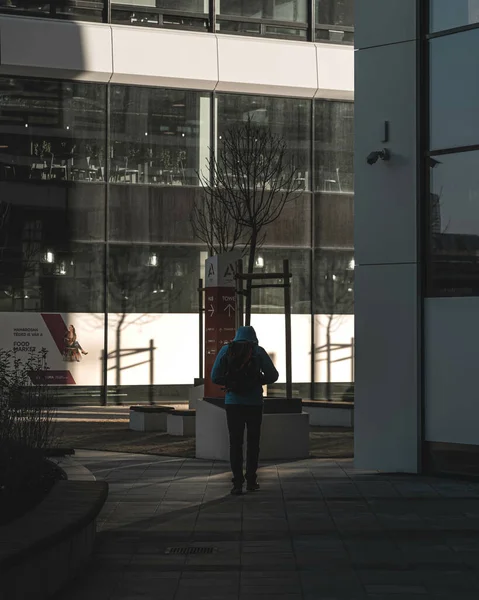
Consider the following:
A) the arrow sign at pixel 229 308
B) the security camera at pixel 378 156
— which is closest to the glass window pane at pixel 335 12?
the arrow sign at pixel 229 308

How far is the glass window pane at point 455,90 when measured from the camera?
14.8 meters

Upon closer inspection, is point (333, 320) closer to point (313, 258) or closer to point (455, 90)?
point (313, 258)

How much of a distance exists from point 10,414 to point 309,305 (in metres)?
20.9

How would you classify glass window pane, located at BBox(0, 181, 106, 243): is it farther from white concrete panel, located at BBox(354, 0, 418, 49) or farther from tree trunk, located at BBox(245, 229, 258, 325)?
white concrete panel, located at BBox(354, 0, 418, 49)

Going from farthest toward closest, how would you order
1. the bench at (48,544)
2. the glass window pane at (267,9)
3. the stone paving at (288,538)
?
the glass window pane at (267,9) → the stone paving at (288,538) → the bench at (48,544)

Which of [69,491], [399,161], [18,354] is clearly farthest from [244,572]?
[18,354]

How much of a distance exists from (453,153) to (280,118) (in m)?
17.0

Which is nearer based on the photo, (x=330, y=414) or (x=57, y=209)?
(x=330, y=414)

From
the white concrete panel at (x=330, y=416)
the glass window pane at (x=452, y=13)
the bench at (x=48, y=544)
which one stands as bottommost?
the white concrete panel at (x=330, y=416)

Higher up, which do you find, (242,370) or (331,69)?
(331,69)

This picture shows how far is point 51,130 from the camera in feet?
97.8

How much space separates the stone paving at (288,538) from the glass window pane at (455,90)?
13.2 feet

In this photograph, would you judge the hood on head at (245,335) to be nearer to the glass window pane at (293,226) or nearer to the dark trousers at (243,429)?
the dark trousers at (243,429)

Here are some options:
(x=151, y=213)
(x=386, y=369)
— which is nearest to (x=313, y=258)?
(x=151, y=213)
